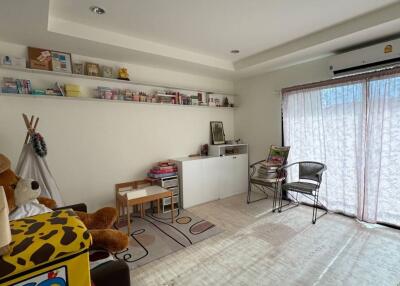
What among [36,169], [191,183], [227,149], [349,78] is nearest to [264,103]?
[227,149]

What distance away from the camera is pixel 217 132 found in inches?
169

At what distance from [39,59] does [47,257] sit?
2663 millimetres

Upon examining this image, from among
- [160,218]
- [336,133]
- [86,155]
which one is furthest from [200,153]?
[336,133]

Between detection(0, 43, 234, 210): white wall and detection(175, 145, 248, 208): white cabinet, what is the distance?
1.47 feet

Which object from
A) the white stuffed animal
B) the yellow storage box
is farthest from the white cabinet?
the yellow storage box

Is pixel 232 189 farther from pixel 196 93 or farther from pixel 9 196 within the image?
pixel 9 196

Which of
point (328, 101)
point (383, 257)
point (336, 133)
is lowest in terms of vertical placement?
point (383, 257)

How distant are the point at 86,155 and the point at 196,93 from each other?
83.5 inches

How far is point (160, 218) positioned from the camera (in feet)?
10.2

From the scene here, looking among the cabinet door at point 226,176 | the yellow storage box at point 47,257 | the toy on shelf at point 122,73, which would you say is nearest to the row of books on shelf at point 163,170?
the cabinet door at point 226,176

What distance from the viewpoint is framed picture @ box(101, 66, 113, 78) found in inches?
117

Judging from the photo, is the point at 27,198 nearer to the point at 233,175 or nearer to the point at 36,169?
the point at 36,169

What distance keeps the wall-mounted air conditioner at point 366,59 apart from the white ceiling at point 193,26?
0.12 meters

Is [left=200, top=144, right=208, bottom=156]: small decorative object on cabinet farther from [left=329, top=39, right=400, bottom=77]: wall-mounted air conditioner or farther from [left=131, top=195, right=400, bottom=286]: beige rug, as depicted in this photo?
[left=329, top=39, right=400, bottom=77]: wall-mounted air conditioner
